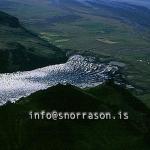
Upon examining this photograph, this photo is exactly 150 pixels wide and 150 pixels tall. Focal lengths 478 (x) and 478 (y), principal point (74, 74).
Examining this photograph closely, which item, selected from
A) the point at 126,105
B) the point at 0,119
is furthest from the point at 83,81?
the point at 0,119

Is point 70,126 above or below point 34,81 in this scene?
above

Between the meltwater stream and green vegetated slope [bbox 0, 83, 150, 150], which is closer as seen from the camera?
green vegetated slope [bbox 0, 83, 150, 150]

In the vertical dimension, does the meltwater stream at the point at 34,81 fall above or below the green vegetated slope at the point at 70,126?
below

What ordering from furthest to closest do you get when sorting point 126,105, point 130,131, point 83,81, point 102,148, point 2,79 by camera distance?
point 83,81 < point 2,79 < point 126,105 < point 130,131 < point 102,148

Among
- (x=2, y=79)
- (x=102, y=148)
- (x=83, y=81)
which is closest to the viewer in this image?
(x=102, y=148)

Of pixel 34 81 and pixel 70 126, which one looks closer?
pixel 70 126

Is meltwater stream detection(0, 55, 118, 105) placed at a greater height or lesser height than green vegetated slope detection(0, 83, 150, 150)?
lesser

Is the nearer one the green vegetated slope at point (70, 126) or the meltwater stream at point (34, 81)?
the green vegetated slope at point (70, 126)

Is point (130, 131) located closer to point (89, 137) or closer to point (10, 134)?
→ point (89, 137)
